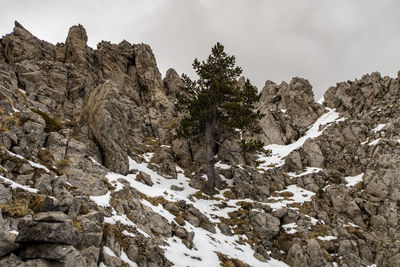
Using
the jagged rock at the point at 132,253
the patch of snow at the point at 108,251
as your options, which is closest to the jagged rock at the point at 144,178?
the jagged rock at the point at 132,253

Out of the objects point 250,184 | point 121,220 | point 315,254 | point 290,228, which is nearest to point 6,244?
point 121,220

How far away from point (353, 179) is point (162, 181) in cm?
2192

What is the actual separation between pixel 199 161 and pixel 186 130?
5.25 meters

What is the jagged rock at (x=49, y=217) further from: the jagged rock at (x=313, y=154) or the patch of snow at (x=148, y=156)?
the jagged rock at (x=313, y=154)

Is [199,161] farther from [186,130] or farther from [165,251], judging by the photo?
[165,251]

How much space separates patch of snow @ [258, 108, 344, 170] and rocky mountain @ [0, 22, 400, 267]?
1.24 feet

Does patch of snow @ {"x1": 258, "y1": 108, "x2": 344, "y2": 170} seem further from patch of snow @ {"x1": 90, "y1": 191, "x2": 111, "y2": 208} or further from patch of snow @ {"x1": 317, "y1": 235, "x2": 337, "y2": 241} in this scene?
patch of snow @ {"x1": 90, "y1": 191, "x2": 111, "y2": 208}

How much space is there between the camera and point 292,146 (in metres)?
40.6

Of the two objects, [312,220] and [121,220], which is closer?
[121,220]

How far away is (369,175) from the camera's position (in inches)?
1045

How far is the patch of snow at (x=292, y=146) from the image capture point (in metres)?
35.6

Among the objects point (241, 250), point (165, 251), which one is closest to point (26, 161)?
point (165, 251)

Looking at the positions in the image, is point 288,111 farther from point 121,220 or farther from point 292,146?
point 121,220

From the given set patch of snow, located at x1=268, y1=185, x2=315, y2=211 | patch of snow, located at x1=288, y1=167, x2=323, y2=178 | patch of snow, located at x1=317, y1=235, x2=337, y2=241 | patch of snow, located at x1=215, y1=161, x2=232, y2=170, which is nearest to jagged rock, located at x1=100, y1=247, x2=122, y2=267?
patch of snow, located at x1=317, y1=235, x2=337, y2=241
